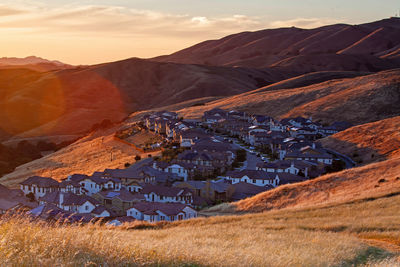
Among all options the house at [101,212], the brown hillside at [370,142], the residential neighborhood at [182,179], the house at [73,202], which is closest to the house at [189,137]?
the residential neighborhood at [182,179]

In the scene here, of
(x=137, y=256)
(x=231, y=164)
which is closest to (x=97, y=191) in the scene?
(x=231, y=164)

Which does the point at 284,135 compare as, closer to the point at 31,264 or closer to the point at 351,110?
the point at 351,110

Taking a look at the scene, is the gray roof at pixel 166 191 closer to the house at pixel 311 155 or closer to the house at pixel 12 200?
the house at pixel 12 200

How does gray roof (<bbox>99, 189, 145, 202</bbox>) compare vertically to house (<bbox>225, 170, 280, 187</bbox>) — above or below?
below

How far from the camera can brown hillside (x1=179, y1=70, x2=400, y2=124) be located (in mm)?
107312

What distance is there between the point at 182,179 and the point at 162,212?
20500mm

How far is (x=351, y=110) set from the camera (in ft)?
358

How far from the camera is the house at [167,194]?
51.8 metres

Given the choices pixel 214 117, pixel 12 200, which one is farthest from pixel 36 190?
pixel 214 117

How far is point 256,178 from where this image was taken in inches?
2320

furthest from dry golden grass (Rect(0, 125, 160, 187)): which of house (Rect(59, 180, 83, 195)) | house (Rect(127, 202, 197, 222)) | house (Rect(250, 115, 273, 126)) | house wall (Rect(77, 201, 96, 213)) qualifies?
house (Rect(250, 115, 273, 126))

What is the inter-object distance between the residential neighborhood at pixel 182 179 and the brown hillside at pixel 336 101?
533 inches

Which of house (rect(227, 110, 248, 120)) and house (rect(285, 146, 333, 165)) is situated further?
house (rect(227, 110, 248, 120))

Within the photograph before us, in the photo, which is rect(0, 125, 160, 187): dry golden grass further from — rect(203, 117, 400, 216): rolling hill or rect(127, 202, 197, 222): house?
rect(203, 117, 400, 216): rolling hill
